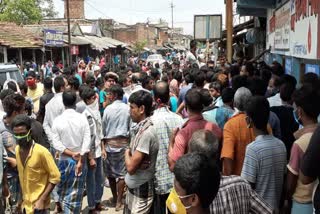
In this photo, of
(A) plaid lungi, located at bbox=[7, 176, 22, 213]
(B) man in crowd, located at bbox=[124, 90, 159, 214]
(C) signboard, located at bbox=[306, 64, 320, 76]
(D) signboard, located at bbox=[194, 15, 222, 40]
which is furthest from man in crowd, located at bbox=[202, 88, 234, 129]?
(D) signboard, located at bbox=[194, 15, 222, 40]

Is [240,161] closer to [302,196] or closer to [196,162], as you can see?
[302,196]

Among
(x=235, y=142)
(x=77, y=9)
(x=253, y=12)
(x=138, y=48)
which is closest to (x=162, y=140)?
(x=235, y=142)

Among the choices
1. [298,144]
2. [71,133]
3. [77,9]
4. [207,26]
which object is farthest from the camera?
[77,9]

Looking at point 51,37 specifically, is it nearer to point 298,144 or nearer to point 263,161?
point 263,161

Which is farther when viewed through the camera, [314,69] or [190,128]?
[314,69]

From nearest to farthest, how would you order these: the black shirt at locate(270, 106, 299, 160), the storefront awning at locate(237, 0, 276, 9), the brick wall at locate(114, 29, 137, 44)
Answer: the black shirt at locate(270, 106, 299, 160), the storefront awning at locate(237, 0, 276, 9), the brick wall at locate(114, 29, 137, 44)

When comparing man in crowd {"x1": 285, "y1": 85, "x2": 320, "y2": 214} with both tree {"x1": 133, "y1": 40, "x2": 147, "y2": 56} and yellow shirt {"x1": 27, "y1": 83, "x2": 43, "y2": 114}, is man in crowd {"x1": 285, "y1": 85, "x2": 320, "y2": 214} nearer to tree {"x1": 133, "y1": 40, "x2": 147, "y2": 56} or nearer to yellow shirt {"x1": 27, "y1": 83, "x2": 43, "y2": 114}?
yellow shirt {"x1": 27, "y1": 83, "x2": 43, "y2": 114}

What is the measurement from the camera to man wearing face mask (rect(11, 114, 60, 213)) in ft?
13.2

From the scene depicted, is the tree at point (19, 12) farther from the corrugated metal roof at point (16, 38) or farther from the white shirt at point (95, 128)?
the white shirt at point (95, 128)

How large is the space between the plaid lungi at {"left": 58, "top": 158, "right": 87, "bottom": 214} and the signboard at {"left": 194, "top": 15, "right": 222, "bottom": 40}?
12.0 meters

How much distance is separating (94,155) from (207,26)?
1166cm

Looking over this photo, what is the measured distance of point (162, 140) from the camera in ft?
14.3

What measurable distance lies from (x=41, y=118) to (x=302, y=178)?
490cm

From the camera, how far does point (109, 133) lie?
20.4 feet
